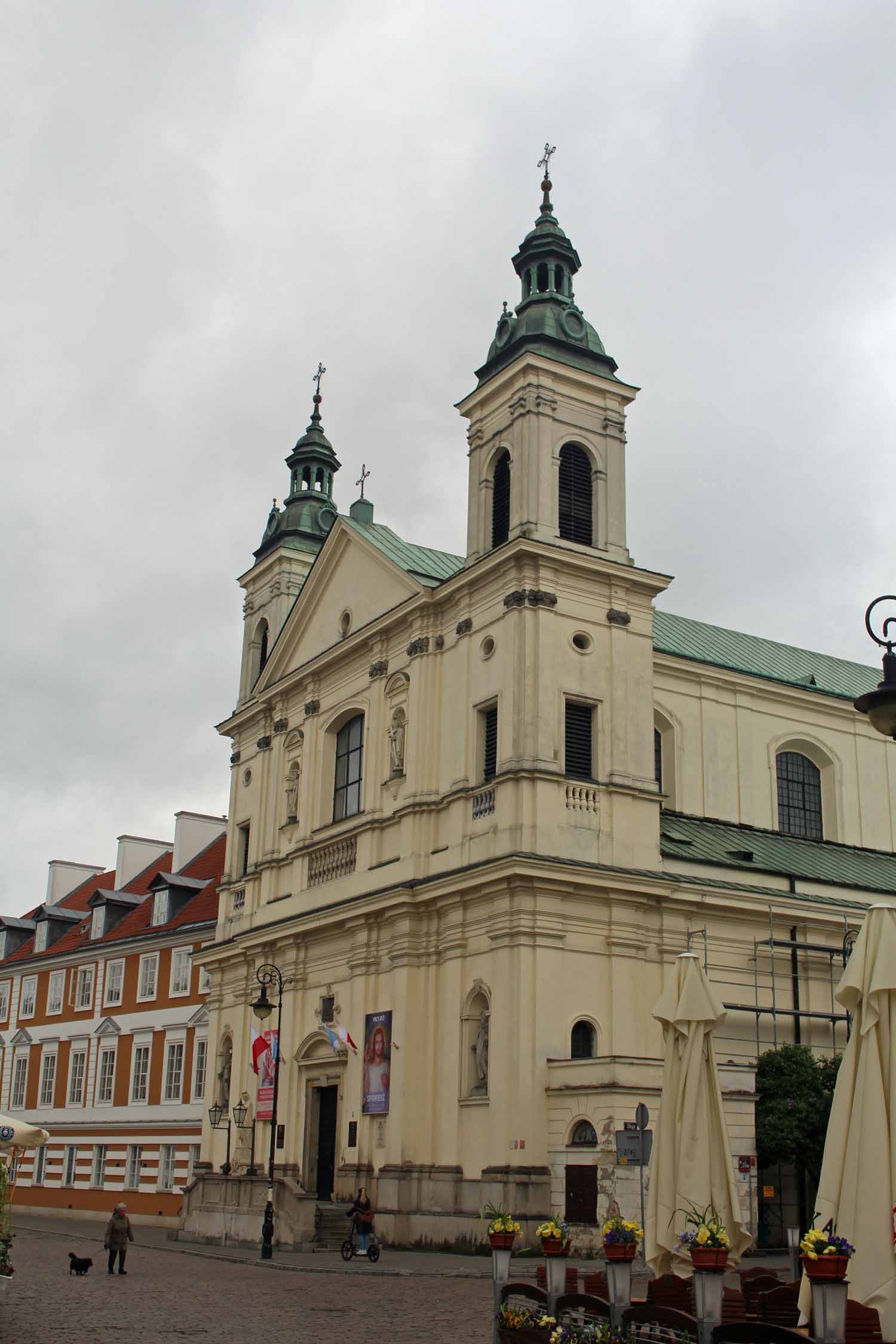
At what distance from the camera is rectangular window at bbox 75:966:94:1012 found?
5466 centimetres

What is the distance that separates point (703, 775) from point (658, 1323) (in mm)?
28403

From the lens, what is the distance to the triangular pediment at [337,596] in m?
38.1

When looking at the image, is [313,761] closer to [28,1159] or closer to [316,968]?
[316,968]

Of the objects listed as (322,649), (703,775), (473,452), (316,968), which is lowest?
(316,968)

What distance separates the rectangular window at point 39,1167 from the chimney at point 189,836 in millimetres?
11429

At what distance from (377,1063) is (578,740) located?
866cm

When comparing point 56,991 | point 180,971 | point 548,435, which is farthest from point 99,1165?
point 548,435

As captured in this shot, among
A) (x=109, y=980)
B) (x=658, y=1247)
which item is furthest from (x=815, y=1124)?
(x=109, y=980)

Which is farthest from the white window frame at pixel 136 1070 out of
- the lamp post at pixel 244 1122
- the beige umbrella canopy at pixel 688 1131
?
the beige umbrella canopy at pixel 688 1131

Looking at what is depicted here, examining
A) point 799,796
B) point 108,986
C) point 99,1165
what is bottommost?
point 99,1165

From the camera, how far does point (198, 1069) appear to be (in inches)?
1831

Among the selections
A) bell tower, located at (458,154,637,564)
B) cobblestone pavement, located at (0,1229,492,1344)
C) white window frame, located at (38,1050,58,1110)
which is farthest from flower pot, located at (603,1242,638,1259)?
white window frame, located at (38,1050,58,1110)

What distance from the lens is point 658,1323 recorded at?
1130 centimetres

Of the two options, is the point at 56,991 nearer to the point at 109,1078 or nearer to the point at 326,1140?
the point at 109,1078
